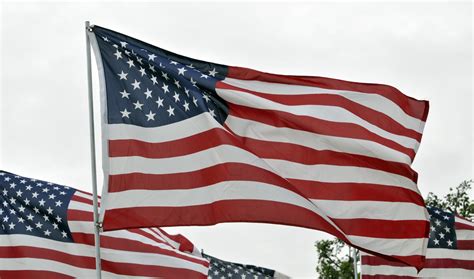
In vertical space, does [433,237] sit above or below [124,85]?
above

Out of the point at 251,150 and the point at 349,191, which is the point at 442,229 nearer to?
the point at 349,191

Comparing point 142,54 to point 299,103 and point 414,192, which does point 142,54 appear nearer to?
point 299,103

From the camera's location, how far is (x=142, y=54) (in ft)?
49.9

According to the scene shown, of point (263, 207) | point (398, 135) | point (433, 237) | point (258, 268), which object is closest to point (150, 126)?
point (263, 207)

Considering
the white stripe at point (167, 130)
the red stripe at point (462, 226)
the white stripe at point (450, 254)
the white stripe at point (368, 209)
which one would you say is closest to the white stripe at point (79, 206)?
the white stripe at point (167, 130)

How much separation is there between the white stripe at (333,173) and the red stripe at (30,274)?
4.94 meters

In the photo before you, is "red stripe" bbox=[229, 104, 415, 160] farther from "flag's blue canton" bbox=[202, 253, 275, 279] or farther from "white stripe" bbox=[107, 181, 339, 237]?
"flag's blue canton" bbox=[202, 253, 275, 279]

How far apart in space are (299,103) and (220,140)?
119 centimetres

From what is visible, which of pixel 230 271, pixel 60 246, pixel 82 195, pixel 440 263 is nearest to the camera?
pixel 60 246

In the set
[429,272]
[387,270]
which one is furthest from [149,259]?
[429,272]

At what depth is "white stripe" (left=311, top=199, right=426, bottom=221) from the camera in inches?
584

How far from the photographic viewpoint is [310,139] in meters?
15.1

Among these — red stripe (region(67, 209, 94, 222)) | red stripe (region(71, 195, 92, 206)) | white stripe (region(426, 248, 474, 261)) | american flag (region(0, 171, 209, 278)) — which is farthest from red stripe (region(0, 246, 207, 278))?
white stripe (region(426, 248, 474, 261))

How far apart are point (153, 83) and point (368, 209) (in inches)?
117
